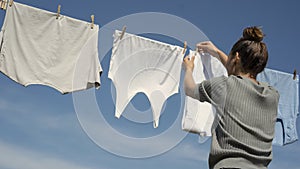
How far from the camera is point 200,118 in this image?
136 inches

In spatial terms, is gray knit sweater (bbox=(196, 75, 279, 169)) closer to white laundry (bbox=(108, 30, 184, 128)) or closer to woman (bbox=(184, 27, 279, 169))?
woman (bbox=(184, 27, 279, 169))

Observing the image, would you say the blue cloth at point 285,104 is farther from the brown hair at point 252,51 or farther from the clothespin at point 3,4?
the brown hair at point 252,51

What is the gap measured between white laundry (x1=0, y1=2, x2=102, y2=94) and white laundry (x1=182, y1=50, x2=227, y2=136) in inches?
29.0

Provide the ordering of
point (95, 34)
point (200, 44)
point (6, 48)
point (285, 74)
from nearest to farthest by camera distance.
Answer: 1. point (200, 44)
2. point (6, 48)
3. point (95, 34)
4. point (285, 74)

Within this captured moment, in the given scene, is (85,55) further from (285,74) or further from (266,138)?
(266,138)

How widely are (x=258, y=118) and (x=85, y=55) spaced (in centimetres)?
218

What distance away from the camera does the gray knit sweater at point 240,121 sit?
1.22m

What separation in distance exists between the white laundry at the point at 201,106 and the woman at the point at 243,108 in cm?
191

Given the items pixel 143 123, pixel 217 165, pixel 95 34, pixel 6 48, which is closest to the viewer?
pixel 217 165

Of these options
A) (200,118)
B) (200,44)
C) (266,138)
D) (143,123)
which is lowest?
(200,118)

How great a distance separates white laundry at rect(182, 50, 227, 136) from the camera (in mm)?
3309

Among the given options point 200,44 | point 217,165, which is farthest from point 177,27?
point 217,165

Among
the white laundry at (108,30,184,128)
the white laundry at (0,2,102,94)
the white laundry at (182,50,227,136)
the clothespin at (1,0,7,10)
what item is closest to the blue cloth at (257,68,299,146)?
the white laundry at (182,50,227,136)

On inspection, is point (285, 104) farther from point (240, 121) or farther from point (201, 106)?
point (240, 121)
